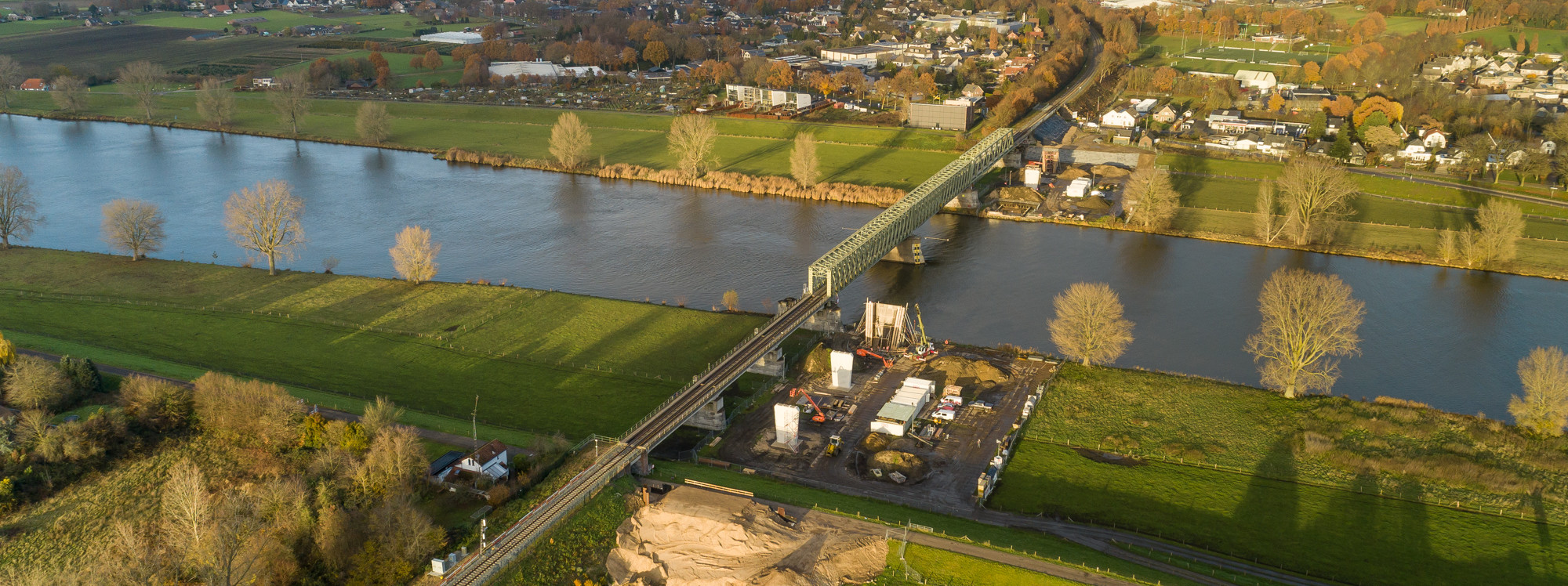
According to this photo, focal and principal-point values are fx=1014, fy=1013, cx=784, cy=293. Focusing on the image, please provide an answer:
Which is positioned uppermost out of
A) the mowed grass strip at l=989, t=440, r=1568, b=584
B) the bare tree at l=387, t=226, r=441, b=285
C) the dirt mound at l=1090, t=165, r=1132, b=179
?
the dirt mound at l=1090, t=165, r=1132, b=179

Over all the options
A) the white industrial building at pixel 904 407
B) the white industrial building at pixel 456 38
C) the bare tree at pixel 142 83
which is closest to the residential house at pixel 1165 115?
the white industrial building at pixel 904 407

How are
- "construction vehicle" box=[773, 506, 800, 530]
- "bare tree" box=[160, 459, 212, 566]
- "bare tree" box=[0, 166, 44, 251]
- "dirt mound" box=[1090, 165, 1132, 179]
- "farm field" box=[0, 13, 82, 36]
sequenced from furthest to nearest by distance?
"farm field" box=[0, 13, 82, 36]
"dirt mound" box=[1090, 165, 1132, 179]
"bare tree" box=[0, 166, 44, 251]
"construction vehicle" box=[773, 506, 800, 530]
"bare tree" box=[160, 459, 212, 566]

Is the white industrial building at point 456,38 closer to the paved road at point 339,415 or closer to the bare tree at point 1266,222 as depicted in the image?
the paved road at point 339,415

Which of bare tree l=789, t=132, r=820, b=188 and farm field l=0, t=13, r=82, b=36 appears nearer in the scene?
bare tree l=789, t=132, r=820, b=188

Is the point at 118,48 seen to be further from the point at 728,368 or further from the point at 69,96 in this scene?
the point at 728,368

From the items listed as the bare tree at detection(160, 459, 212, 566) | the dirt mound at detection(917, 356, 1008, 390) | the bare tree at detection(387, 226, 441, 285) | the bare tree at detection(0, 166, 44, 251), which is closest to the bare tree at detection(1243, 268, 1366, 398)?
the dirt mound at detection(917, 356, 1008, 390)

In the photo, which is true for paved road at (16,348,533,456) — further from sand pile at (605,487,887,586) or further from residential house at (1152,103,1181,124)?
residential house at (1152,103,1181,124)

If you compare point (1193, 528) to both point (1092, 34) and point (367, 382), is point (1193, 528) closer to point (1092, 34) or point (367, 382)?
point (367, 382)
